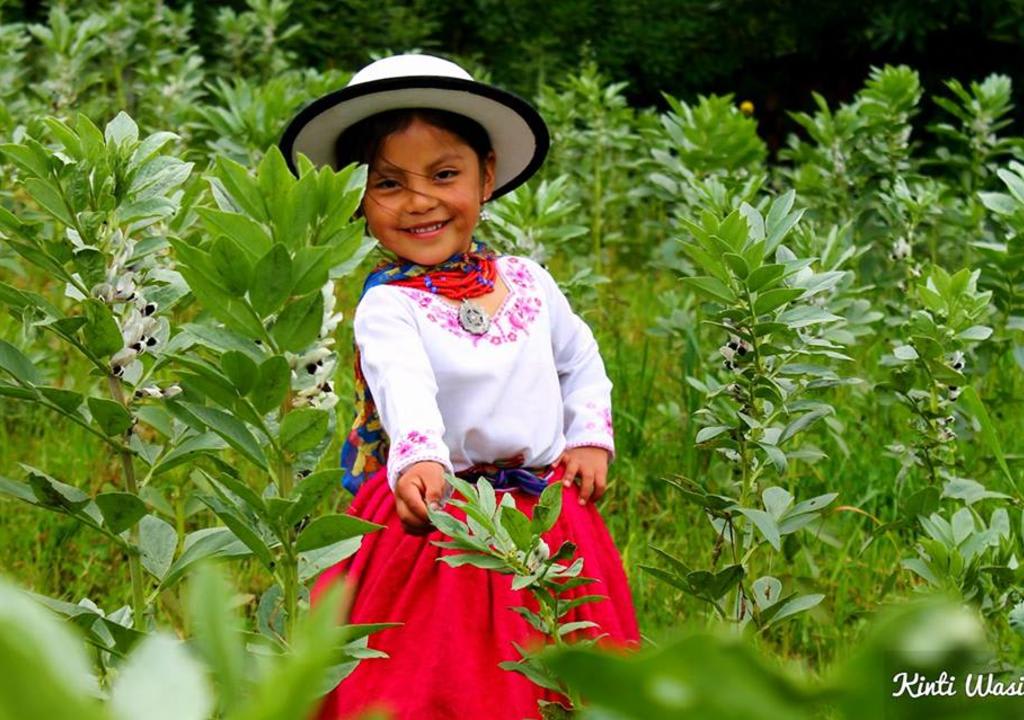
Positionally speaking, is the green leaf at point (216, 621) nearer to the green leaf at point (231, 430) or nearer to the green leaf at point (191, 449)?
the green leaf at point (231, 430)

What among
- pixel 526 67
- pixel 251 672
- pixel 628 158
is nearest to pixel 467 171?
pixel 251 672

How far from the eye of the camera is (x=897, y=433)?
3930mm

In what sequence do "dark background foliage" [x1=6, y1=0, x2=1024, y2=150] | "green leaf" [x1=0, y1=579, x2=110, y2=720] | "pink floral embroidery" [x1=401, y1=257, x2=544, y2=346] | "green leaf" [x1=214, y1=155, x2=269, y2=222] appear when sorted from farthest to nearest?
"dark background foliage" [x1=6, y1=0, x2=1024, y2=150]
"pink floral embroidery" [x1=401, y1=257, x2=544, y2=346]
"green leaf" [x1=214, y1=155, x2=269, y2=222]
"green leaf" [x1=0, y1=579, x2=110, y2=720]

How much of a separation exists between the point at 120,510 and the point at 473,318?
872mm

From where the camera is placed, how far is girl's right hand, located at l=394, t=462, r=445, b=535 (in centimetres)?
→ 214

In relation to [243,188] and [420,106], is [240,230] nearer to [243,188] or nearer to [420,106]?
[243,188]

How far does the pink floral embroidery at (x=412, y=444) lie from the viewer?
2178mm

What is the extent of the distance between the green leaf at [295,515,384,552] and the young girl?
1.63ft

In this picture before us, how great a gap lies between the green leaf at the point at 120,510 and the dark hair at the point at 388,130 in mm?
930

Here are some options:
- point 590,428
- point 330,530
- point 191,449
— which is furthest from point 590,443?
point 330,530

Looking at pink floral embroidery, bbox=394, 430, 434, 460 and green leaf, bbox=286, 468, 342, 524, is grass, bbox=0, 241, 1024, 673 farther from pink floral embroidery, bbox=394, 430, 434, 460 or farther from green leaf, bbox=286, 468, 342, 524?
green leaf, bbox=286, 468, 342, 524

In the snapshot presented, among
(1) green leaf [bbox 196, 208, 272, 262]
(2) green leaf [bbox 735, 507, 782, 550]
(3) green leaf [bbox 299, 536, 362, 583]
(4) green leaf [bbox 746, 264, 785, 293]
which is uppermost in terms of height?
(1) green leaf [bbox 196, 208, 272, 262]

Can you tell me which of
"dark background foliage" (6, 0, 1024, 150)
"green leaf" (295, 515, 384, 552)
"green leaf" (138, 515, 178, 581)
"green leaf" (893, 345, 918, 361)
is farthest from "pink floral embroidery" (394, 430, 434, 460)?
"dark background foliage" (6, 0, 1024, 150)

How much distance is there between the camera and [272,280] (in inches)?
59.0
